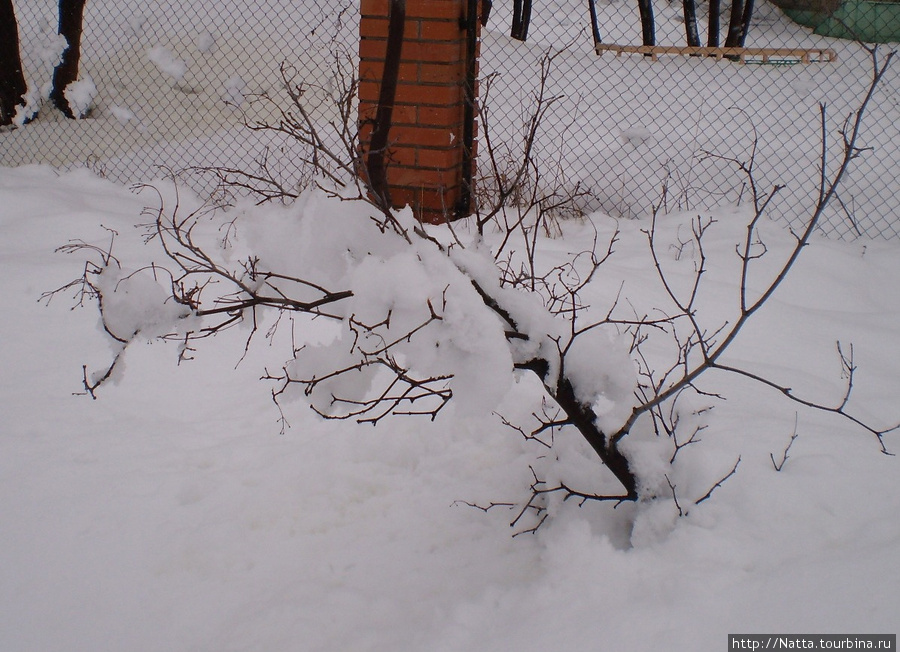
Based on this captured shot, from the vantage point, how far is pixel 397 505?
1.67 metres

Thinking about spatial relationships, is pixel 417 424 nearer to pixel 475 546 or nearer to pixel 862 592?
pixel 475 546

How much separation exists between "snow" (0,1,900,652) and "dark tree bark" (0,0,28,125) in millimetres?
4585

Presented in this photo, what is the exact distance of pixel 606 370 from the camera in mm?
1383

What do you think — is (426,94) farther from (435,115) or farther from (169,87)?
(169,87)

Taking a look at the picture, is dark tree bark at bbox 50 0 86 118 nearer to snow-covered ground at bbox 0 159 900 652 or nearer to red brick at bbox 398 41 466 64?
red brick at bbox 398 41 466 64

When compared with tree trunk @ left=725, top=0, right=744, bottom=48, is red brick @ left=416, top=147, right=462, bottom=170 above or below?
below

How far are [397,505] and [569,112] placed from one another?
3707 mm

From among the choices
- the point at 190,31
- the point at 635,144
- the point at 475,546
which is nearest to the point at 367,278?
the point at 475,546

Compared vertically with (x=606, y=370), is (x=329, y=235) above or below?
above

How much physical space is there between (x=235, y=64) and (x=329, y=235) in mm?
7532

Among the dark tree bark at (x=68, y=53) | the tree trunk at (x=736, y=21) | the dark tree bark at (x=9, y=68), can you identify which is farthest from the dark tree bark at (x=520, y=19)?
the dark tree bark at (x=9, y=68)

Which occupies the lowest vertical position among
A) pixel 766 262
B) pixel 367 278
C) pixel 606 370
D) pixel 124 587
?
pixel 124 587

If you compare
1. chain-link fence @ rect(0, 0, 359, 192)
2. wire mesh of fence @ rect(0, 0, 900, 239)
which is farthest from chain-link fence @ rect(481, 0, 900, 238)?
chain-link fence @ rect(0, 0, 359, 192)

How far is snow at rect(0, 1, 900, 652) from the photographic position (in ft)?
3.91
